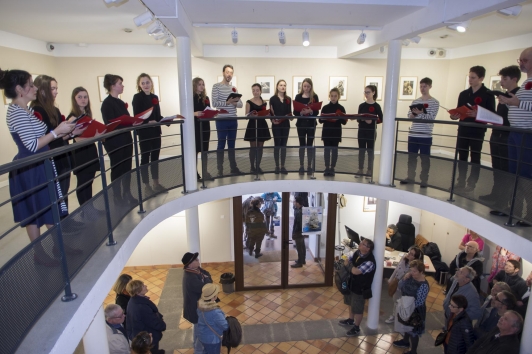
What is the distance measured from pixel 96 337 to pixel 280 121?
13.5ft

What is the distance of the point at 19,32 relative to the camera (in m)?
6.12

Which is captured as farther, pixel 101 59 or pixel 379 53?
pixel 379 53

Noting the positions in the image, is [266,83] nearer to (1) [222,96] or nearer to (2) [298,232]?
(1) [222,96]

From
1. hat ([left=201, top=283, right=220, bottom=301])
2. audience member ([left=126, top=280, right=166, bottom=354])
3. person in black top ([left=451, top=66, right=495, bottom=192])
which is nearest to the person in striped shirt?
person in black top ([left=451, top=66, right=495, bottom=192])

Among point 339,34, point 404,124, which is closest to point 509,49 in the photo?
point 404,124

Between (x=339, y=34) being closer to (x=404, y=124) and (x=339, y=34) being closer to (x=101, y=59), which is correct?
(x=404, y=124)

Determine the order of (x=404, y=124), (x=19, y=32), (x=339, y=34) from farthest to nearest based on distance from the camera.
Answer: (x=404, y=124)
(x=339, y=34)
(x=19, y=32)

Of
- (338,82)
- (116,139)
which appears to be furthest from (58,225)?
(338,82)

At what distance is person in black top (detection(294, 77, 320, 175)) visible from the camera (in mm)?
5721

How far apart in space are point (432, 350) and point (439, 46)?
662 cm

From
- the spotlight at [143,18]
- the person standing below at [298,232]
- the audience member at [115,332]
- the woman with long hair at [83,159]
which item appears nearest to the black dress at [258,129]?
the spotlight at [143,18]

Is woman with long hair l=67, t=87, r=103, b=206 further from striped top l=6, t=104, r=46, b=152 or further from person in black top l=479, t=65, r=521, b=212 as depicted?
person in black top l=479, t=65, r=521, b=212

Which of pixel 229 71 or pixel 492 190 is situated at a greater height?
pixel 229 71

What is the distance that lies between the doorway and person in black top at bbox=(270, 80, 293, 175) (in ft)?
5.91
